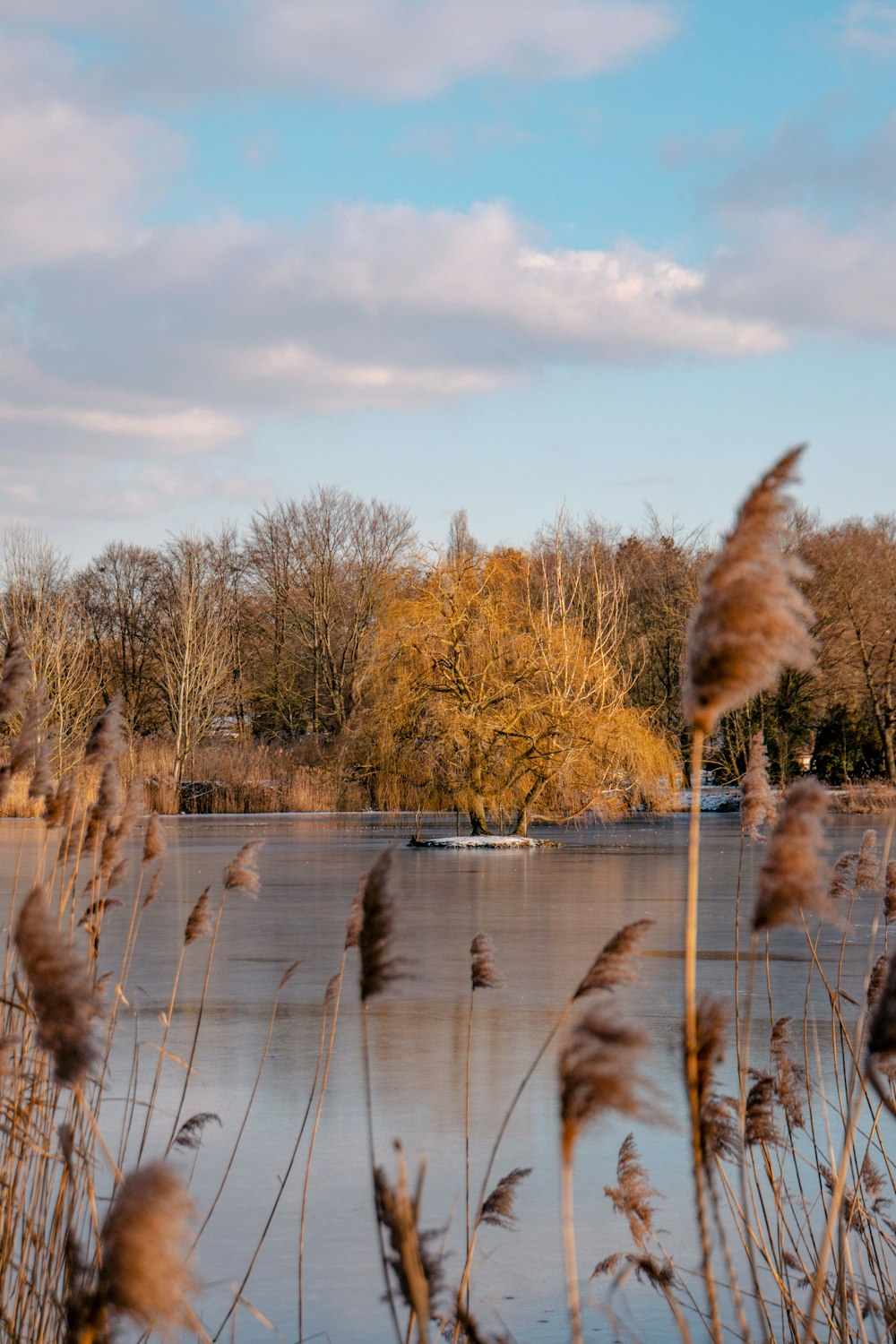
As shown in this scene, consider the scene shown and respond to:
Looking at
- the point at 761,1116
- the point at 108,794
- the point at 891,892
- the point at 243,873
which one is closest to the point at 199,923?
the point at 243,873

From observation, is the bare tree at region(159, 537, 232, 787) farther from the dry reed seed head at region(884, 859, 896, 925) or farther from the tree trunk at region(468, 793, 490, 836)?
the dry reed seed head at region(884, 859, 896, 925)

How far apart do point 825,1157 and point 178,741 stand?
37638 millimetres

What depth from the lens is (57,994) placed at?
4.90ft

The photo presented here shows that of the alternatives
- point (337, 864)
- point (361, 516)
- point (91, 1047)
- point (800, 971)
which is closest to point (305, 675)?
point (361, 516)

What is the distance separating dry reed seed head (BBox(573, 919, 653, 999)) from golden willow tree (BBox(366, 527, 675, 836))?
2496 centimetres

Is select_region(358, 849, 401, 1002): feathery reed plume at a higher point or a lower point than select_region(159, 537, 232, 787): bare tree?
lower

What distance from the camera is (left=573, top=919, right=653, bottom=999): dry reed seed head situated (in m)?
2.06

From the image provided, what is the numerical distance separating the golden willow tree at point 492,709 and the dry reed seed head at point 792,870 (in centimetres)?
2514

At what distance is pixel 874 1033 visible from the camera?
56.8 inches

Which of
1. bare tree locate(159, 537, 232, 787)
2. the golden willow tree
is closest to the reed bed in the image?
the golden willow tree

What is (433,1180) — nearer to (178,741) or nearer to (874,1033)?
(874,1033)

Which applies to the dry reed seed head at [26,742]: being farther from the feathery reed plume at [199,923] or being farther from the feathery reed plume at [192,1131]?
the feathery reed plume at [192,1131]

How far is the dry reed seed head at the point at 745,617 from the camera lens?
1.64m

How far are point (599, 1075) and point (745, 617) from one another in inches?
20.4
